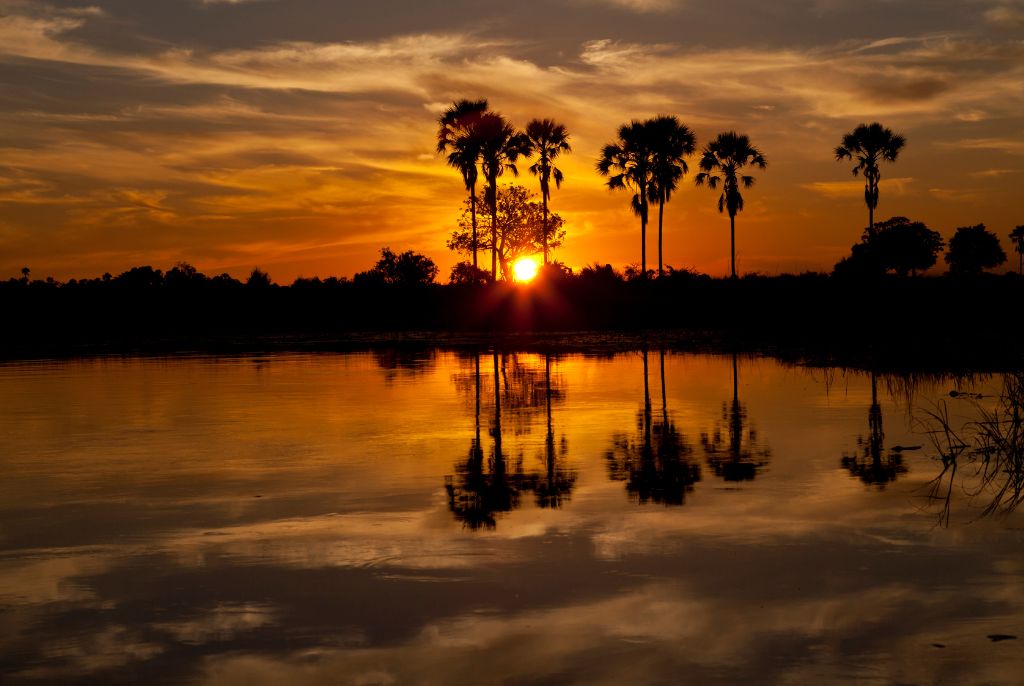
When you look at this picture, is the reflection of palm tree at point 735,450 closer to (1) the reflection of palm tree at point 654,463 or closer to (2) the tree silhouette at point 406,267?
(1) the reflection of palm tree at point 654,463

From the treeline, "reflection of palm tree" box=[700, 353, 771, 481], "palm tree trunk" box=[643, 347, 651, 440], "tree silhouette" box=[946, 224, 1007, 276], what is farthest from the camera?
Answer: "tree silhouette" box=[946, 224, 1007, 276]

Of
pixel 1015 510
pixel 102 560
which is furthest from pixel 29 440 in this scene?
pixel 1015 510

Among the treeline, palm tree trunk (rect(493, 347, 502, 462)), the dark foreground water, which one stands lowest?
the dark foreground water

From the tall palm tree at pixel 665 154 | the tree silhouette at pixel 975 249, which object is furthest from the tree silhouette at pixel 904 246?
the tall palm tree at pixel 665 154

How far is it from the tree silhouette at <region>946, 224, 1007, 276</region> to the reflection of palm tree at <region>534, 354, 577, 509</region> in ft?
498

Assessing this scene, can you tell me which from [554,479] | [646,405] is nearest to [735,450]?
[554,479]

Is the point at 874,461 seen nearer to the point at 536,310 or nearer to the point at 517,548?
the point at 517,548

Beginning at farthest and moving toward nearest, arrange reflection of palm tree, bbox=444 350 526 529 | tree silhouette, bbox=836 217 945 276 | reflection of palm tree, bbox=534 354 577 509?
tree silhouette, bbox=836 217 945 276
reflection of palm tree, bbox=534 354 577 509
reflection of palm tree, bbox=444 350 526 529

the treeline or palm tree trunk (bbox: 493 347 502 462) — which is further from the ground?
the treeline

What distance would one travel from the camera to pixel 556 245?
276 feet

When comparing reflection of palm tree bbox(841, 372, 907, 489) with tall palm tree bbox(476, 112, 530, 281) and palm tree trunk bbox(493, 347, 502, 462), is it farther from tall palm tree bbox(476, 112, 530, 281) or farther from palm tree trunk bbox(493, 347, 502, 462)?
tall palm tree bbox(476, 112, 530, 281)

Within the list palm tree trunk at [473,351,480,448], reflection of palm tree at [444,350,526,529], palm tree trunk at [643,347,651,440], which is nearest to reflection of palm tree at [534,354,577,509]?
reflection of palm tree at [444,350,526,529]

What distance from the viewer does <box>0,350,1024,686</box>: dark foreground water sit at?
19.4 feet

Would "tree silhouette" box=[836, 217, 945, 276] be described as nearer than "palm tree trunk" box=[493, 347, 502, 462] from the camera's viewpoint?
No
